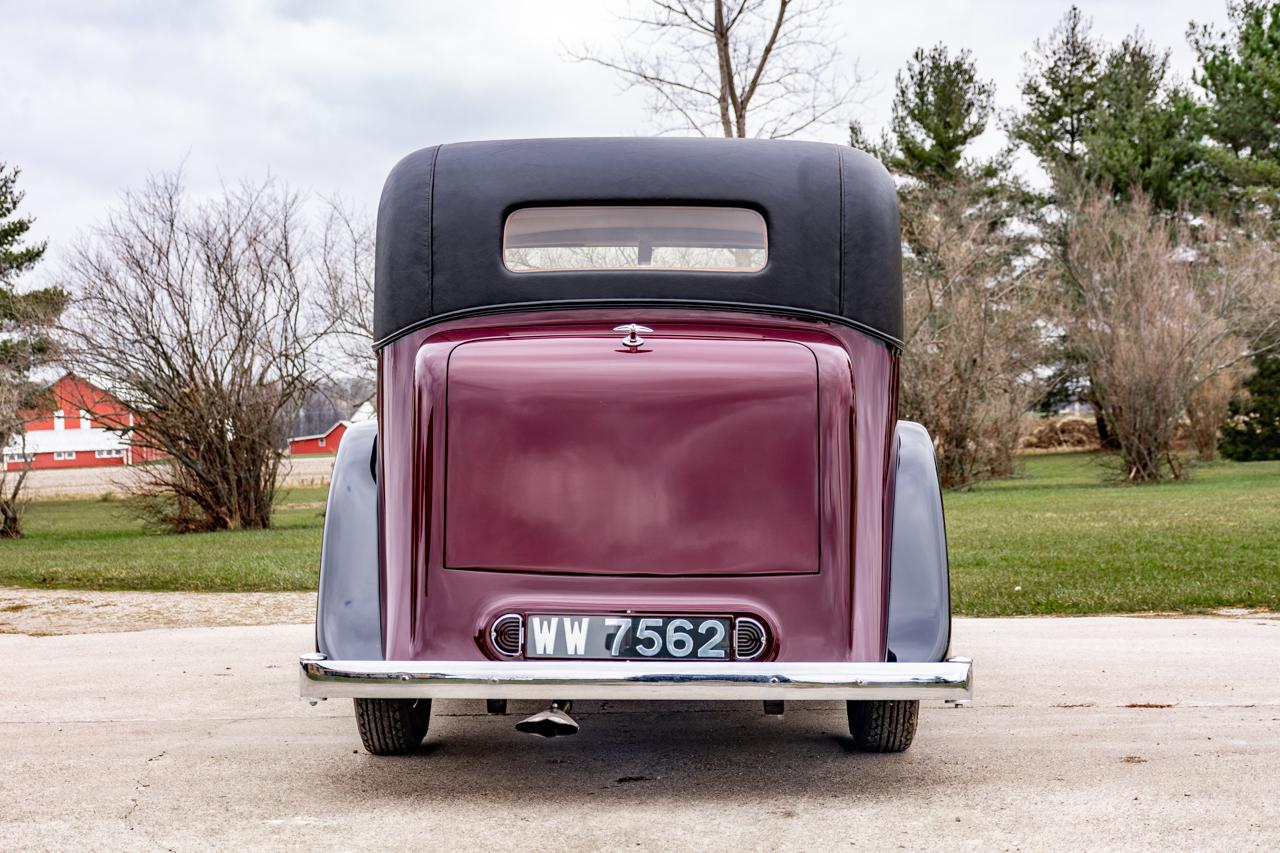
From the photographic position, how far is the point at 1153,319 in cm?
2562

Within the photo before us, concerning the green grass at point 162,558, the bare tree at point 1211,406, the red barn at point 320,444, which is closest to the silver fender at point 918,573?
the green grass at point 162,558

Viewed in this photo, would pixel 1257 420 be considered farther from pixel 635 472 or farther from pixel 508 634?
pixel 508 634

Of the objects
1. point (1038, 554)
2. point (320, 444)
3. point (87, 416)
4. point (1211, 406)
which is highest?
point (1211, 406)

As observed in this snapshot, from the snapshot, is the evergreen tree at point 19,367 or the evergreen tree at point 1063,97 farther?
the evergreen tree at point 1063,97

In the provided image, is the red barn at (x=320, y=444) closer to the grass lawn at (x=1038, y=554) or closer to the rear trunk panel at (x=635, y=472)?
the grass lawn at (x=1038, y=554)

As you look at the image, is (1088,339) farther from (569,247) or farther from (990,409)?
(569,247)

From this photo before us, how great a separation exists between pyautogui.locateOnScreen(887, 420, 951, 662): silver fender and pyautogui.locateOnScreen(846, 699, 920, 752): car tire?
528mm

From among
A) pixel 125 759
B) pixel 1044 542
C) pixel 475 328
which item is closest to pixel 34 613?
pixel 125 759

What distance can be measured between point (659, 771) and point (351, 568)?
1.23 m

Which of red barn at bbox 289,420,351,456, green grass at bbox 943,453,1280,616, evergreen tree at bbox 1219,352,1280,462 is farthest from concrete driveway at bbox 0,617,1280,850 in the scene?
red barn at bbox 289,420,351,456

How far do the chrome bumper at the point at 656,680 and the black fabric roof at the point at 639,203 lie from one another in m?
1.20

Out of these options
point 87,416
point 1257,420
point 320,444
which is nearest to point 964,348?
point 87,416

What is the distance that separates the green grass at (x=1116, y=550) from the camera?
9047 mm

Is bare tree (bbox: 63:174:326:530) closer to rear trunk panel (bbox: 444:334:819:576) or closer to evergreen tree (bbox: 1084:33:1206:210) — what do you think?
rear trunk panel (bbox: 444:334:819:576)
